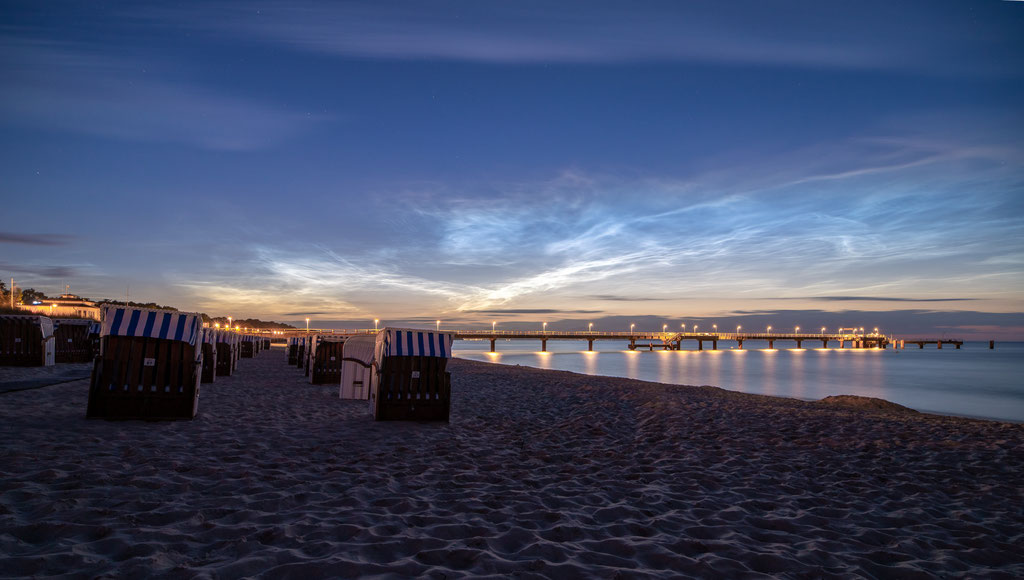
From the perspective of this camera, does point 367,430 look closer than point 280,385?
Yes

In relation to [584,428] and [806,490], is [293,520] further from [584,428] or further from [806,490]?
[584,428]

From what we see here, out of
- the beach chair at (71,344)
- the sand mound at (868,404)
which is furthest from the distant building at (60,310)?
the sand mound at (868,404)

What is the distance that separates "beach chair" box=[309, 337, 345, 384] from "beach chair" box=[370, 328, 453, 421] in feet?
22.4

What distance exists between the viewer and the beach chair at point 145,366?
26.7ft

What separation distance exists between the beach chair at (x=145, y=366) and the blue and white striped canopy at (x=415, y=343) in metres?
3.19

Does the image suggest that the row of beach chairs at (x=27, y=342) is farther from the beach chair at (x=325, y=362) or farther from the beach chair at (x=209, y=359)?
the beach chair at (x=325, y=362)

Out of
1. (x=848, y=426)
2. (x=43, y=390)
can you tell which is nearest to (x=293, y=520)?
(x=848, y=426)

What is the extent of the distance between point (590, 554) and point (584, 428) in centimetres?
559

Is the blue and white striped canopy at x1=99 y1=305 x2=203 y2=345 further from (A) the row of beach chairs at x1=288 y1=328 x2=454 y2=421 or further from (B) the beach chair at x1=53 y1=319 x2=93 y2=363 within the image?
(B) the beach chair at x1=53 y1=319 x2=93 y2=363

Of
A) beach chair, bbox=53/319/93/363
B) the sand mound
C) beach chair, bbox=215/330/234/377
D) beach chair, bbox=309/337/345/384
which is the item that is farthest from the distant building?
the sand mound

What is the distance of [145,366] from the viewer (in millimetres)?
8422

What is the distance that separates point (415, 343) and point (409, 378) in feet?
2.10

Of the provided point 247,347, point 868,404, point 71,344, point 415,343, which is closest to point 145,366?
point 415,343

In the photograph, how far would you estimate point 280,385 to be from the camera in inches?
595
